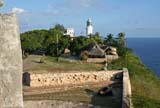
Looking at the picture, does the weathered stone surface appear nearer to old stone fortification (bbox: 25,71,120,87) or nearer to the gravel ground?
the gravel ground

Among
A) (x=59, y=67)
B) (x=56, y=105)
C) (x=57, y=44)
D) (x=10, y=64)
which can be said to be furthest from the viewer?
(x=57, y=44)

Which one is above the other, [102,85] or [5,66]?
[5,66]

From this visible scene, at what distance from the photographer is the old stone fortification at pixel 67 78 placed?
14.2 meters

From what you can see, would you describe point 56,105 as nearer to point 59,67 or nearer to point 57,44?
point 59,67

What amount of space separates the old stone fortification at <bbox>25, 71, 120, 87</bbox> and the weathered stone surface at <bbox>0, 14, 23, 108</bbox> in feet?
34.6

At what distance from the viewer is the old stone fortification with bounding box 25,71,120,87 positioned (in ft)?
46.6

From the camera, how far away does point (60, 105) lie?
33.5 feet

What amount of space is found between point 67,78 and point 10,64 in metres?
11.2

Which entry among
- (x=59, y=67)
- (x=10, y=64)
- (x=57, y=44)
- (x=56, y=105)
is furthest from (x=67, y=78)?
(x=57, y=44)

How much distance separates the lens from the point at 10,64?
356 centimetres

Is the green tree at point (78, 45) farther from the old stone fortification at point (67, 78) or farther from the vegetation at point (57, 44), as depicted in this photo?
the old stone fortification at point (67, 78)

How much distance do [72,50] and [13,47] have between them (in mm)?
31498

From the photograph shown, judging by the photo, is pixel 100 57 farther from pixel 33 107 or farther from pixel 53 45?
pixel 33 107

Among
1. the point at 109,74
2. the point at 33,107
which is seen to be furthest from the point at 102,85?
the point at 33,107
